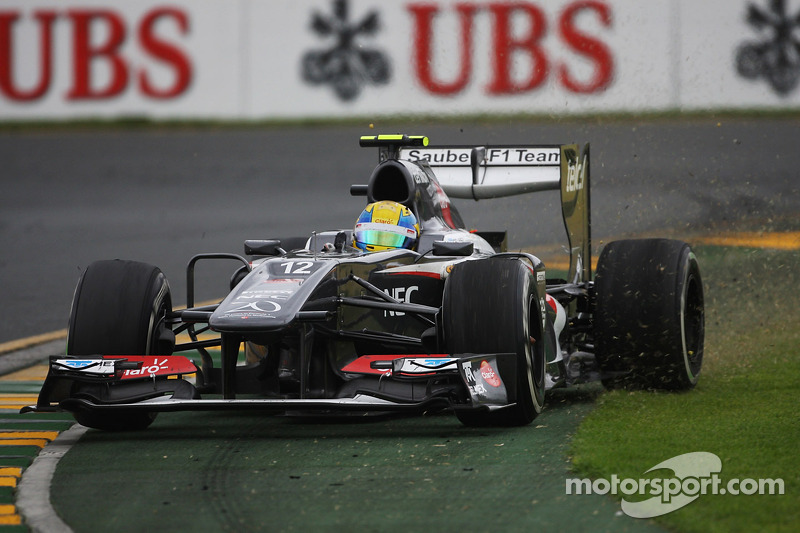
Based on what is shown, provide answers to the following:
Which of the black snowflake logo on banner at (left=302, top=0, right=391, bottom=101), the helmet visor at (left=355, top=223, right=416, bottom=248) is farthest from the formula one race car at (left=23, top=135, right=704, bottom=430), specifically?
the black snowflake logo on banner at (left=302, top=0, right=391, bottom=101)

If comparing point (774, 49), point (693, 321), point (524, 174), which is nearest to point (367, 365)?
point (693, 321)

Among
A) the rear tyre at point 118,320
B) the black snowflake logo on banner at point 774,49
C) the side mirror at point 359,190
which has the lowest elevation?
the rear tyre at point 118,320

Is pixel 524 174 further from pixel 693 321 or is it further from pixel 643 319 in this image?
pixel 643 319

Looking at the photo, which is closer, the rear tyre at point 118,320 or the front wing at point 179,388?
the front wing at point 179,388

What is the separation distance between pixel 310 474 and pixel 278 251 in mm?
2952

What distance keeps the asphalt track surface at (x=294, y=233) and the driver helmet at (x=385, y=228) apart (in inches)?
58.6

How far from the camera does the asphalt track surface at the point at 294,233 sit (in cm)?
589

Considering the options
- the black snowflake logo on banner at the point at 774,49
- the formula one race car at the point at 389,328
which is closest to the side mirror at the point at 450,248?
the formula one race car at the point at 389,328

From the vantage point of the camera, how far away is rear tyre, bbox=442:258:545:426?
25.2 ft

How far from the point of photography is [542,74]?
2378cm

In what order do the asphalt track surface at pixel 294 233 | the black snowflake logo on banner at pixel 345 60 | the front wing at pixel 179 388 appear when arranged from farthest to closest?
the black snowflake logo on banner at pixel 345 60, the front wing at pixel 179 388, the asphalt track surface at pixel 294 233

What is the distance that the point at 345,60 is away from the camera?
→ 2852cm

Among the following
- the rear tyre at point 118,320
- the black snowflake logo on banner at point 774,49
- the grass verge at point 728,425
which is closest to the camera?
the grass verge at point 728,425

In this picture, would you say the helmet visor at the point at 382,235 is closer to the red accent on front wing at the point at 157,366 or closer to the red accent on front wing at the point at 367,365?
the red accent on front wing at the point at 367,365
